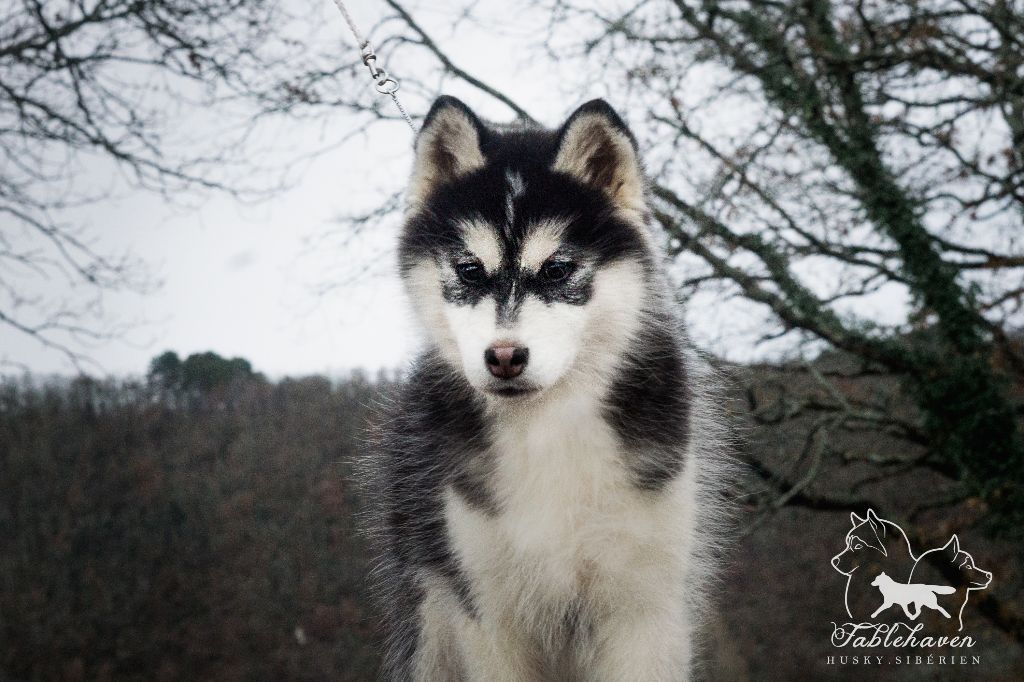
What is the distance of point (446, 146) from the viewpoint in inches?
81.6

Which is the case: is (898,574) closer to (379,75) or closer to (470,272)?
(470,272)

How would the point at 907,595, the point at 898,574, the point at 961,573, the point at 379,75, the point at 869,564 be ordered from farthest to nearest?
the point at 898,574, the point at 869,564, the point at 961,573, the point at 907,595, the point at 379,75

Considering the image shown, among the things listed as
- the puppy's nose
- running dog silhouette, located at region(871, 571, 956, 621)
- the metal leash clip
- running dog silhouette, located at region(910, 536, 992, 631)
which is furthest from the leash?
running dog silhouette, located at region(910, 536, 992, 631)

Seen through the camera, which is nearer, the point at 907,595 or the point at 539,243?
the point at 539,243

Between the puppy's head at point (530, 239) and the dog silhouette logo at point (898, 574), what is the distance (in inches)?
116

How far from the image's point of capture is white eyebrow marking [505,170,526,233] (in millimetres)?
1946

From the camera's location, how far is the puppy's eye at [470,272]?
1.95m

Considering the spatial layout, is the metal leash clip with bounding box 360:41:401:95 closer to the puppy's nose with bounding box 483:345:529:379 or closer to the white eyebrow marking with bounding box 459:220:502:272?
the white eyebrow marking with bounding box 459:220:502:272

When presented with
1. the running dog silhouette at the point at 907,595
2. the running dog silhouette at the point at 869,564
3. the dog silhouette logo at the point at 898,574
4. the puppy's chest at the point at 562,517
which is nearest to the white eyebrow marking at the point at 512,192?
the puppy's chest at the point at 562,517

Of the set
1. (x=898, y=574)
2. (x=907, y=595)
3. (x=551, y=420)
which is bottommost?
(x=898, y=574)

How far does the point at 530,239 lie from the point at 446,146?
369mm

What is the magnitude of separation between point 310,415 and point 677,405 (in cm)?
426

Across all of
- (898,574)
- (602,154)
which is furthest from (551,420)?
(898,574)

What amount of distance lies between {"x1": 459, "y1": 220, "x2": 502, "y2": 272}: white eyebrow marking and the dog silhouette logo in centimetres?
322
